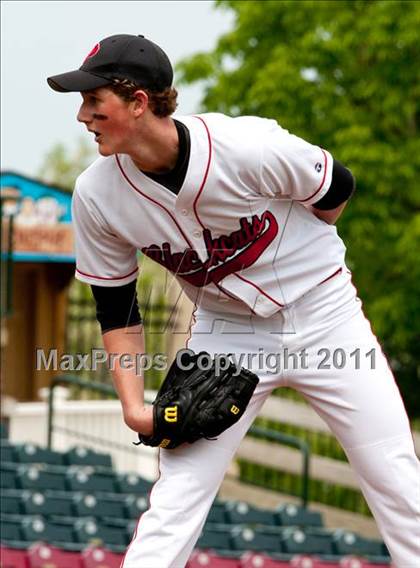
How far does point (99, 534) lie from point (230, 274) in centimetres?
398

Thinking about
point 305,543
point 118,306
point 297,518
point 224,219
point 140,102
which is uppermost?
point 140,102

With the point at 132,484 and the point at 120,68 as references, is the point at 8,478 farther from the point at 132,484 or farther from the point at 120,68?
the point at 120,68

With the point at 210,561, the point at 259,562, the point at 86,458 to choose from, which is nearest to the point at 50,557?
the point at 210,561

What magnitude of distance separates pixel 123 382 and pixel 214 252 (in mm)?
403

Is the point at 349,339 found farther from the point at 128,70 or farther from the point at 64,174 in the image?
the point at 64,174

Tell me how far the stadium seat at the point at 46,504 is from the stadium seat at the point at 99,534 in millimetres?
349

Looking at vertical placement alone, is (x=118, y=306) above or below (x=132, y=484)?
above

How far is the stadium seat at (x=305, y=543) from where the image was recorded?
303 inches

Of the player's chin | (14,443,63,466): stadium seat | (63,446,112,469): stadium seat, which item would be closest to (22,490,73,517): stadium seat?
(14,443,63,466): stadium seat

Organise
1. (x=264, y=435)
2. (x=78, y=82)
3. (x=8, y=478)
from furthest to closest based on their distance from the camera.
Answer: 1. (x=264, y=435)
2. (x=8, y=478)
3. (x=78, y=82)

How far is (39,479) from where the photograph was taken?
845 centimetres

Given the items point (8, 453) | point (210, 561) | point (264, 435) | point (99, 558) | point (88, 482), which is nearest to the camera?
point (99, 558)

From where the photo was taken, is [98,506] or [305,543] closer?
[305,543]

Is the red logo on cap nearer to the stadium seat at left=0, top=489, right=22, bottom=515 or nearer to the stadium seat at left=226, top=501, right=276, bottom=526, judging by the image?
the stadium seat at left=0, top=489, right=22, bottom=515
